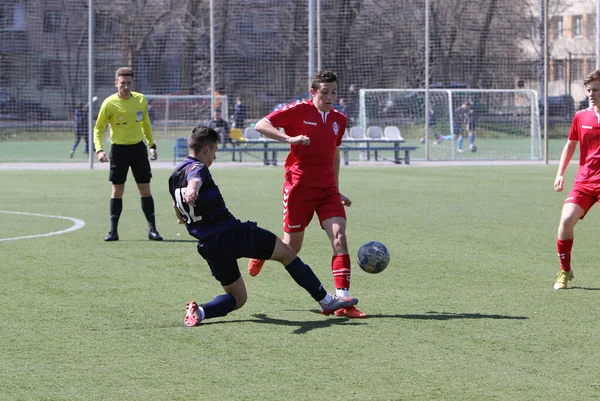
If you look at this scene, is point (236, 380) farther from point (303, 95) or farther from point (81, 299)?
point (303, 95)

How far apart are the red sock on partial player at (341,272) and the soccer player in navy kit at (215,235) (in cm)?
32

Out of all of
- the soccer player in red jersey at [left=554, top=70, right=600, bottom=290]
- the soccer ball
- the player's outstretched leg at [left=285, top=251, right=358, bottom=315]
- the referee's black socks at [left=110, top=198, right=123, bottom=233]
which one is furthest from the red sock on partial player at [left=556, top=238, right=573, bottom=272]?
the referee's black socks at [left=110, top=198, right=123, bottom=233]

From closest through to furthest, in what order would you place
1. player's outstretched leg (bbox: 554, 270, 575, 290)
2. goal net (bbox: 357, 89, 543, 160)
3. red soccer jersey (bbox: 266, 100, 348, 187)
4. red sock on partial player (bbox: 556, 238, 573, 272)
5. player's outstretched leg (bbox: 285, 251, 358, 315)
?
player's outstretched leg (bbox: 285, 251, 358, 315)
red soccer jersey (bbox: 266, 100, 348, 187)
player's outstretched leg (bbox: 554, 270, 575, 290)
red sock on partial player (bbox: 556, 238, 573, 272)
goal net (bbox: 357, 89, 543, 160)

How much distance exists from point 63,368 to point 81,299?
7.61 ft

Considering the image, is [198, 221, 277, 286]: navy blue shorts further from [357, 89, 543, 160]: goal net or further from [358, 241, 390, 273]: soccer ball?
[357, 89, 543, 160]: goal net

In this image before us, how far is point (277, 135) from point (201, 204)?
1084mm

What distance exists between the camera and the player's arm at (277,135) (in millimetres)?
7273

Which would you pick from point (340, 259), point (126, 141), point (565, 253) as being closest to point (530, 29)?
point (126, 141)

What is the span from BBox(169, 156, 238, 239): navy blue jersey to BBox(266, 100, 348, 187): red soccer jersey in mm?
1130

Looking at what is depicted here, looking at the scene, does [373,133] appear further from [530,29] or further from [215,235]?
[215,235]

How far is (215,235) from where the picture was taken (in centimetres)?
690

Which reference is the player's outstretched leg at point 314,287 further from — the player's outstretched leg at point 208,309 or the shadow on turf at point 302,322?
the player's outstretched leg at point 208,309

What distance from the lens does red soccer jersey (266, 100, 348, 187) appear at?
794 centimetres

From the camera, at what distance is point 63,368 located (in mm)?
5727
